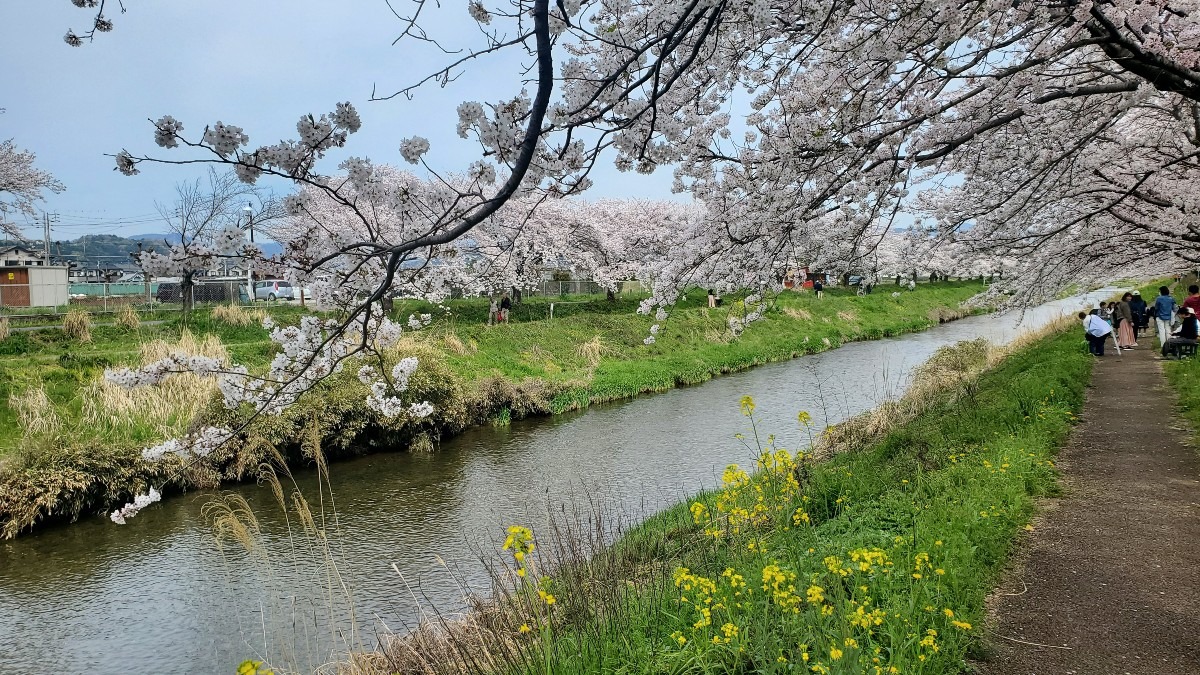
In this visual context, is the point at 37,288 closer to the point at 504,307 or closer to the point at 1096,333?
A: the point at 504,307

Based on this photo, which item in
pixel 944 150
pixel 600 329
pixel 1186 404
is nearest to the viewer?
pixel 944 150

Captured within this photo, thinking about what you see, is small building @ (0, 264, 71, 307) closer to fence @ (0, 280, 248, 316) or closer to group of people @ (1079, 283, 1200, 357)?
fence @ (0, 280, 248, 316)

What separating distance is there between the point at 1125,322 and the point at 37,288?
3440 centimetres

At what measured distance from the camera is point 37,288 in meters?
27.2

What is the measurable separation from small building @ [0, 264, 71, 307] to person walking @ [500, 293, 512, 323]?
1476 cm

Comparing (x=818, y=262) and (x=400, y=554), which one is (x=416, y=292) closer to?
(x=818, y=262)

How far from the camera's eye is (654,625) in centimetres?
400

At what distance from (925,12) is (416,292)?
3.18m

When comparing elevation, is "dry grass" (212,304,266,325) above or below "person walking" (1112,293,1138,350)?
above

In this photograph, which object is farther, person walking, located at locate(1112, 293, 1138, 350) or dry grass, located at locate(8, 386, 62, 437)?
person walking, located at locate(1112, 293, 1138, 350)

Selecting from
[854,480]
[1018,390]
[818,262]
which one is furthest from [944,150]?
[1018,390]

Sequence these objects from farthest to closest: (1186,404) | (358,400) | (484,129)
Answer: (358,400)
(1186,404)
(484,129)

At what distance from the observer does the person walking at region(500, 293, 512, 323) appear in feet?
82.0

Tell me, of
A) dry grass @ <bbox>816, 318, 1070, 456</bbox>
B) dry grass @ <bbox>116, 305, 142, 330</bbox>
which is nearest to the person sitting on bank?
dry grass @ <bbox>816, 318, 1070, 456</bbox>
